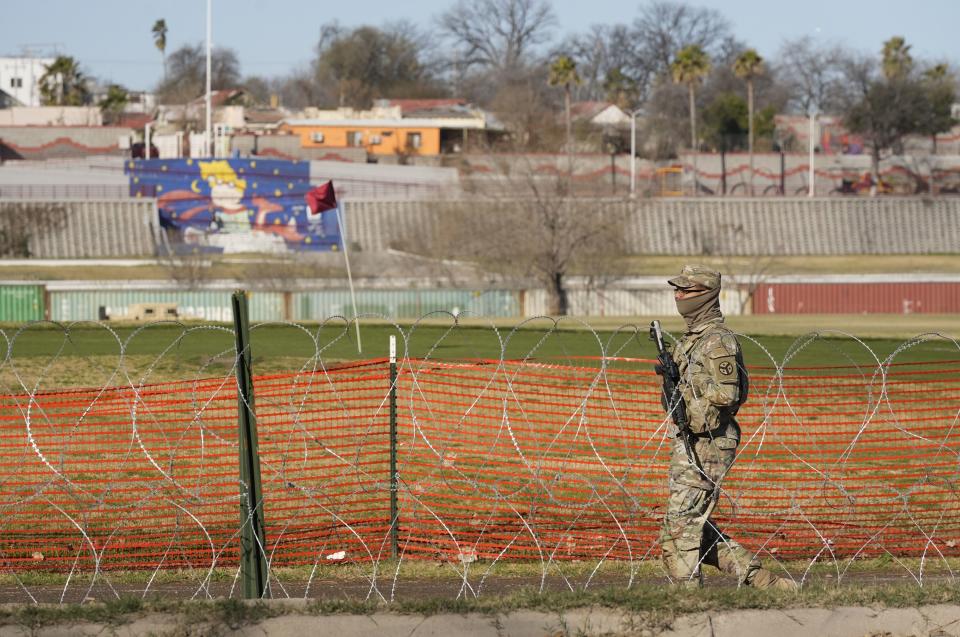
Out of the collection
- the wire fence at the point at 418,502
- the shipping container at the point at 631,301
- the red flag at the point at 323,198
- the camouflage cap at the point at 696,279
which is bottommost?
the shipping container at the point at 631,301

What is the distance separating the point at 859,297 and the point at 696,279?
46686 mm

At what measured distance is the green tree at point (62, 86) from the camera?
10306 centimetres

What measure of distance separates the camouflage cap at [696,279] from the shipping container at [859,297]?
45.1m

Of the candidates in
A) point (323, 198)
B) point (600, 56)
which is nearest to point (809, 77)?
point (600, 56)

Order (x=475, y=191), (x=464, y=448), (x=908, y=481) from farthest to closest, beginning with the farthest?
(x=475, y=191)
(x=464, y=448)
(x=908, y=481)

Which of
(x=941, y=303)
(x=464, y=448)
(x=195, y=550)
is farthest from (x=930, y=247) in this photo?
(x=195, y=550)

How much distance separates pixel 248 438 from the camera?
792 centimetres

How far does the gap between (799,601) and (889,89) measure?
85.0 m

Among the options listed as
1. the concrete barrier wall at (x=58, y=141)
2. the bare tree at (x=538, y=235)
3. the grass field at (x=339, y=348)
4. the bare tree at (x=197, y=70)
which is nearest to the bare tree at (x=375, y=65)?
the bare tree at (x=197, y=70)

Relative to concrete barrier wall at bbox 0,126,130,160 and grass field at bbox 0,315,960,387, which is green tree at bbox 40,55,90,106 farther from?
grass field at bbox 0,315,960,387

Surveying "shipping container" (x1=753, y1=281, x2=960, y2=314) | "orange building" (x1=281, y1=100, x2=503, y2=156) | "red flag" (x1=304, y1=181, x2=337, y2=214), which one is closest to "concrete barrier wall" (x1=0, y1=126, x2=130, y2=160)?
"orange building" (x1=281, y1=100, x2=503, y2=156)

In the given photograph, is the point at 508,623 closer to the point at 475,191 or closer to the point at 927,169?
the point at 475,191

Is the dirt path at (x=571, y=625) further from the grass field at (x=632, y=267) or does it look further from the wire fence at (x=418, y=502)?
the grass field at (x=632, y=267)

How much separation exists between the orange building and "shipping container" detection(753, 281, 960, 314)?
38.2 meters
